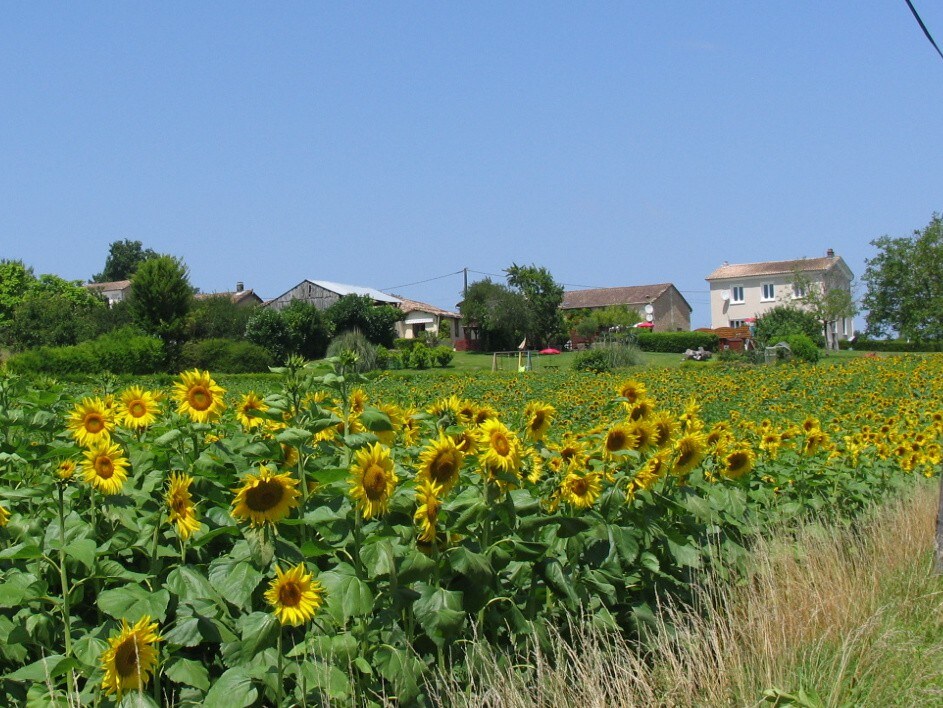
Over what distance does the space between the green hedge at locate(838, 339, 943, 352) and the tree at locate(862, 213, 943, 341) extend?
76cm

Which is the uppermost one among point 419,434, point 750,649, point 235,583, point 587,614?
point 419,434

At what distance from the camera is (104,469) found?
9.43 ft

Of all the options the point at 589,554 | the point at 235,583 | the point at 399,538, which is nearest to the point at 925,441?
the point at 589,554

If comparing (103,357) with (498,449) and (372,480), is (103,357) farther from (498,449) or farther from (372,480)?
(372,480)

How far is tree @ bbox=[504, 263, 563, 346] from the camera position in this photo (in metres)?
66.1

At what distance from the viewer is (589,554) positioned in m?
3.42

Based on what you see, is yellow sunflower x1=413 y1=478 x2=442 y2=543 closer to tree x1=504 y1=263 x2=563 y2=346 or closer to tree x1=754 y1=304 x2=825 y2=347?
tree x1=754 y1=304 x2=825 y2=347

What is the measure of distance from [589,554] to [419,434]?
30.6 inches

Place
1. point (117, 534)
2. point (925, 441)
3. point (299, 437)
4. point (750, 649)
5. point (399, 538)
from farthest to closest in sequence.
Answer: point (925, 441) → point (750, 649) → point (117, 534) → point (399, 538) → point (299, 437)

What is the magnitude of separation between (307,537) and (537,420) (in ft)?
3.02

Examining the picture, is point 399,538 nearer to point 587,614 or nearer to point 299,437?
point 299,437

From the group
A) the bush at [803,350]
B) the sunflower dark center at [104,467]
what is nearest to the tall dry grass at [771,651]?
the sunflower dark center at [104,467]

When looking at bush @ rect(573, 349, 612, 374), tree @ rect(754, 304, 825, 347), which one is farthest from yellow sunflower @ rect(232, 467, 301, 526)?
tree @ rect(754, 304, 825, 347)

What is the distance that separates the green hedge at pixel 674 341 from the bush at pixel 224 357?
26917 millimetres
